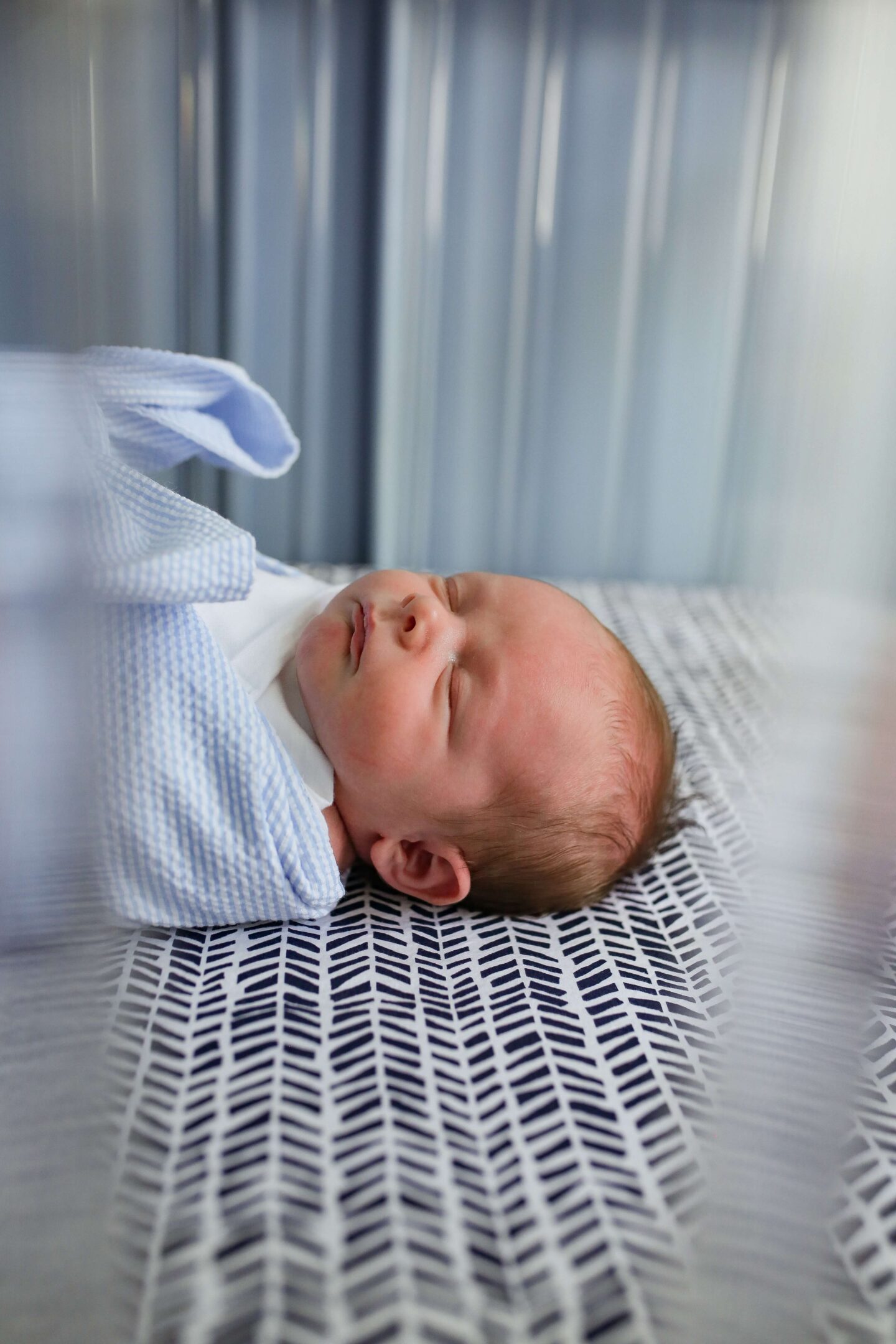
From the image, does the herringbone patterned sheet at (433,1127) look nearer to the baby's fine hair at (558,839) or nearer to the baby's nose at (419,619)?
the baby's fine hair at (558,839)

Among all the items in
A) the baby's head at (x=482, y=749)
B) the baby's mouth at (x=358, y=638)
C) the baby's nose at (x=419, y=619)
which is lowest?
the baby's head at (x=482, y=749)

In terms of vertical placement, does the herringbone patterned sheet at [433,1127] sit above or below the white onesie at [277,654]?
below

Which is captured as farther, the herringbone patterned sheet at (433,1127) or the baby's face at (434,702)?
the baby's face at (434,702)

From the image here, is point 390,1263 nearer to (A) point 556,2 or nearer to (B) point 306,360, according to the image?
(B) point 306,360

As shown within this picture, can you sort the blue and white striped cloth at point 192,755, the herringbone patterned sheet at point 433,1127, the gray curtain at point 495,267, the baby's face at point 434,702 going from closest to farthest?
the herringbone patterned sheet at point 433,1127 < the blue and white striped cloth at point 192,755 < the baby's face at point 434,702 < the gray curtain at point 495,267

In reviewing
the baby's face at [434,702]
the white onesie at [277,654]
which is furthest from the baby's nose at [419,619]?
the white onesie at [277,654]

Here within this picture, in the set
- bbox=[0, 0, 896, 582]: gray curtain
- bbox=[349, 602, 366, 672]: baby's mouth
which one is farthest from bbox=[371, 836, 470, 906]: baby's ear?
bbox=[0, 0, 896, 582]: gray curtain

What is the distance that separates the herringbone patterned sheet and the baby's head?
0.04 m

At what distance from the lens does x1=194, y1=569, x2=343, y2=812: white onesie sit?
0.78 metres

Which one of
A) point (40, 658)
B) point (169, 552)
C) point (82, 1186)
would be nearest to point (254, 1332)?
point (82, 1186)

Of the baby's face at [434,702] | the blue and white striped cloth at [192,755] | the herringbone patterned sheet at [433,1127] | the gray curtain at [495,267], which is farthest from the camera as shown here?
the gray curtain at [495,267]

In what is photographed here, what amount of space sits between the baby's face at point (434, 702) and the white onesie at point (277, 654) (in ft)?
0.05

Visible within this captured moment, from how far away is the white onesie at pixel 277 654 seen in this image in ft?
2.55

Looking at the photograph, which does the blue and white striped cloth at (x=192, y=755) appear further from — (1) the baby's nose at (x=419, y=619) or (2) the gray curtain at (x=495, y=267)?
(2) the gray curtain at (x=495, y=267)
